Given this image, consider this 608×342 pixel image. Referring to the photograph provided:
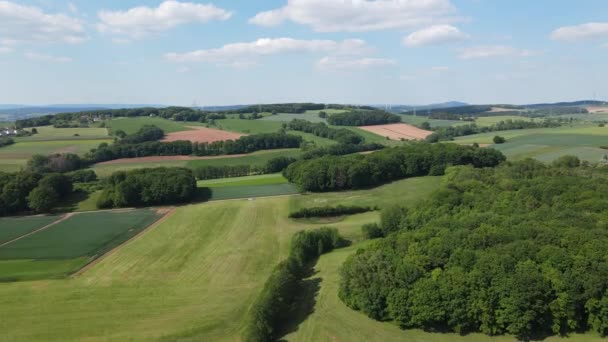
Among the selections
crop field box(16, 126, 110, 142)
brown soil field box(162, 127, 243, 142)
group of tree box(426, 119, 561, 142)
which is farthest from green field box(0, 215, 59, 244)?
group of tree box(426, 119, 561, 142)

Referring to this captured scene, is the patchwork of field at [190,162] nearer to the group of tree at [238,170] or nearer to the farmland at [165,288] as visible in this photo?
the group of tree at [238,170]

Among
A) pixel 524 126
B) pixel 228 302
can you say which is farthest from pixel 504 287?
pixel 524 126

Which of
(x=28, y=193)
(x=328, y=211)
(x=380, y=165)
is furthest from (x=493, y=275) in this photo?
(x=28, y=193)

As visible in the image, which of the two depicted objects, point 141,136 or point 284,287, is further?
point 141,136

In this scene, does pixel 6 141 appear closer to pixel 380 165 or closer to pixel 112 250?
pixel 112 250

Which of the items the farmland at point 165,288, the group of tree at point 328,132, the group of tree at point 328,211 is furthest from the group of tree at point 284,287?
the group of tree at point 328,132

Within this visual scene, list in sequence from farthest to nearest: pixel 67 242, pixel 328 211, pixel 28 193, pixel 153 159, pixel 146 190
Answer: pixel 153 159, pixel 146 190, pixel 28 193, pixel 328 211, pixel 67 242

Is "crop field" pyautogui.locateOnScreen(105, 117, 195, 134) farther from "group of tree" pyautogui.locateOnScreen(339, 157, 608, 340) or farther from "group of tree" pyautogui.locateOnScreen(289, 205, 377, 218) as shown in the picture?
"group of tree" pyautogui.locateOnScreen(339, 157, 608, 340)
